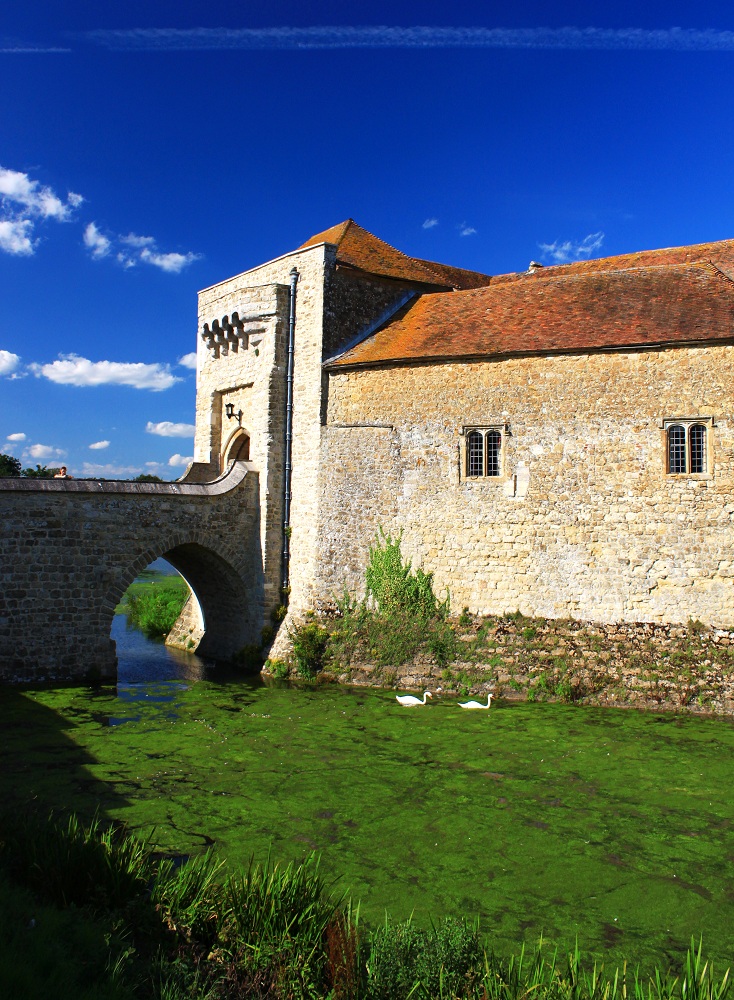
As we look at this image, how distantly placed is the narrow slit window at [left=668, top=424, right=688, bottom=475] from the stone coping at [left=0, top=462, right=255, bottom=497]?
975 cm

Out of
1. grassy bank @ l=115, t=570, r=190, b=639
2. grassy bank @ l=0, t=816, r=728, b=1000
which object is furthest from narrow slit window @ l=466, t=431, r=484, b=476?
grassy bank @ l=0, t=816, r=728, b=1000

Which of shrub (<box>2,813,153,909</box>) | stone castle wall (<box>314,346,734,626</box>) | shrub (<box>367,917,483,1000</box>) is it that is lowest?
shrub (<box>367,917,483,1000</box>)

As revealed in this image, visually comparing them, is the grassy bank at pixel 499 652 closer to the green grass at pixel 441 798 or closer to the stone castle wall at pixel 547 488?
the stone castle wall at pixel 547 488

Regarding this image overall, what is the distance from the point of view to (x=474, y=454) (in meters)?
15.8

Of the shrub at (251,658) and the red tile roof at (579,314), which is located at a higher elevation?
the red tile roof at (579,314)

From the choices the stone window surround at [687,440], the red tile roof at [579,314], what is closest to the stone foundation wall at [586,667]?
the stone window surround at [687,440]

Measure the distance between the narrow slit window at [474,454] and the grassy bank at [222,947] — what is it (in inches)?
419

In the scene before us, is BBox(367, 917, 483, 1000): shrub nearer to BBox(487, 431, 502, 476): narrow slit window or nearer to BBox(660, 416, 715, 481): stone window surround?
BBox(660, 416, 715, 481): stone window surround

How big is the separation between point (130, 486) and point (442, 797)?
10138 millimetres

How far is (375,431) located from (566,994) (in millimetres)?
13025

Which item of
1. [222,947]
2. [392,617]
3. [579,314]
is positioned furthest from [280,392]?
[222,947]

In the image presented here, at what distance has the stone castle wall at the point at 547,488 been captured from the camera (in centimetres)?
1378

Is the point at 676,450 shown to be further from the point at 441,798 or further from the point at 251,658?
the point at 251,658

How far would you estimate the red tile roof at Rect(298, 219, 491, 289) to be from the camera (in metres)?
18.7
